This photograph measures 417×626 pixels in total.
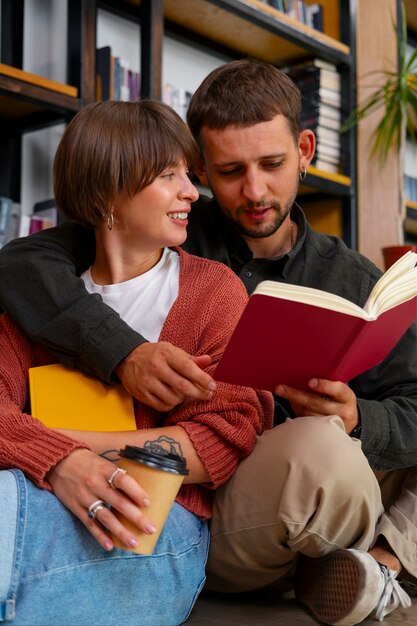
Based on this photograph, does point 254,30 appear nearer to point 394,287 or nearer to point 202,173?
point 202,173

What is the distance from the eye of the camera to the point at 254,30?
2.97 metres

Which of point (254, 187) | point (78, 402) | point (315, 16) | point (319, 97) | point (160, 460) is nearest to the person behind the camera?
point (160, 460)

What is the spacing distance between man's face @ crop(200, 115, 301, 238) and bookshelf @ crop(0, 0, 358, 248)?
30.0 inches

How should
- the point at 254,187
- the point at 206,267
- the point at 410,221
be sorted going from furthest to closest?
1. the point at 410,221
2. the point at 254,187
3. the point at 206,267

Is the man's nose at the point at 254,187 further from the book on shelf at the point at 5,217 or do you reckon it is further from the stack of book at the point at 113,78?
the stack of book at the point at 113,78

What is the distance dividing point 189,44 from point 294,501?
225cm

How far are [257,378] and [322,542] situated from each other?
296mm

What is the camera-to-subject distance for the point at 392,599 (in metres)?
1.35

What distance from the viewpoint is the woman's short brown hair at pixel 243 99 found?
5.41ft

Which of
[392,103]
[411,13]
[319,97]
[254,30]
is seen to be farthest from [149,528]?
[411,13]

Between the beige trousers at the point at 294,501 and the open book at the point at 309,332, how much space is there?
0.32ft

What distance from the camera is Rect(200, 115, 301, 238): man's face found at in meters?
1.63

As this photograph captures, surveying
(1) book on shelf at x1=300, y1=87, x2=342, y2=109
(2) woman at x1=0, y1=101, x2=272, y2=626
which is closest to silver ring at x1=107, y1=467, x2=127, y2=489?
(2) woman at x1=0, y1=101, x2=272, y2=626

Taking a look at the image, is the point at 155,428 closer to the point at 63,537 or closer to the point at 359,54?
the point at 63,537
